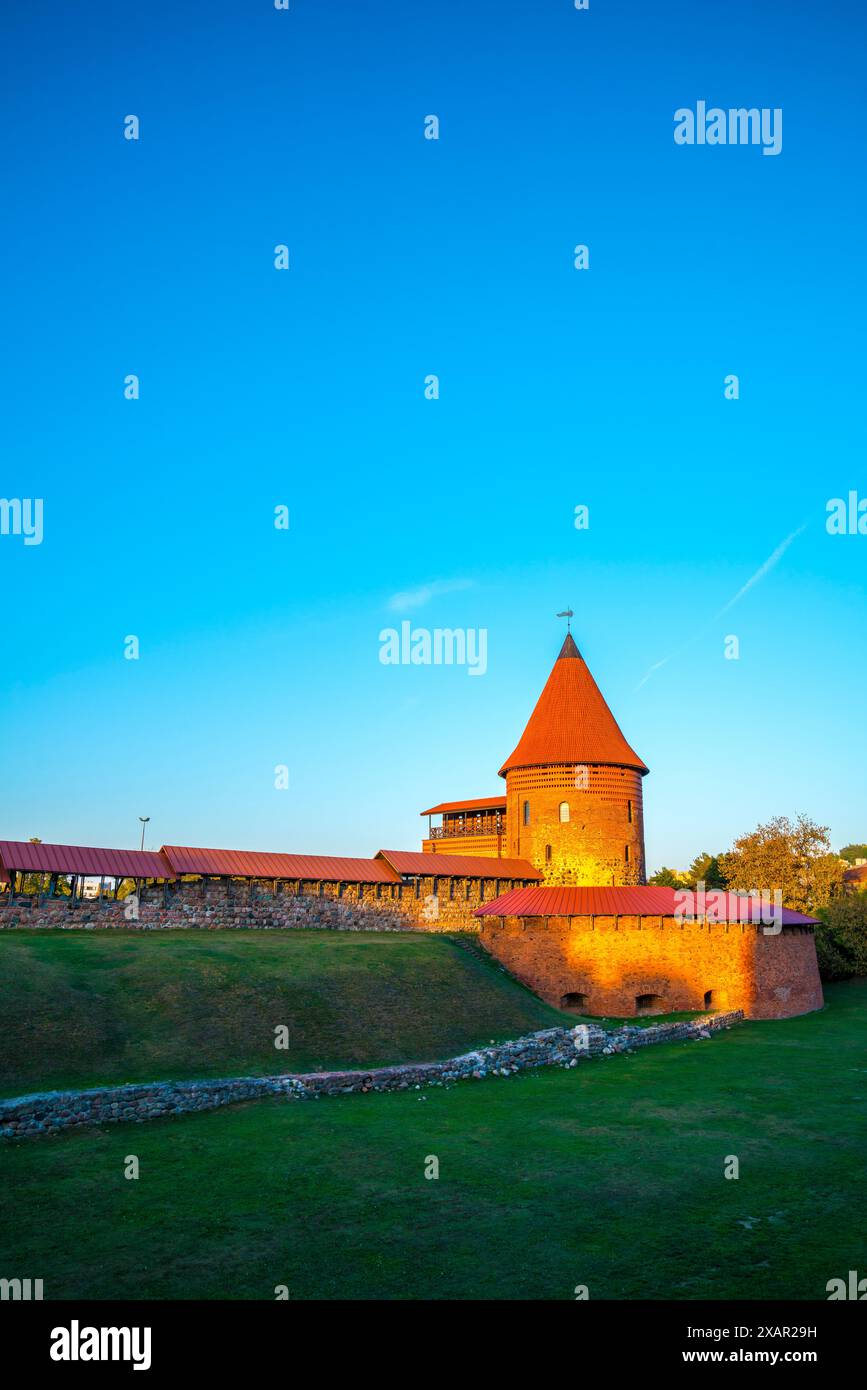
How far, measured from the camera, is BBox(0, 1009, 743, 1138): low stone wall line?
43.8ft

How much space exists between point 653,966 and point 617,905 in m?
2.26

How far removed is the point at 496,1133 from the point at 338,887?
59.1ft

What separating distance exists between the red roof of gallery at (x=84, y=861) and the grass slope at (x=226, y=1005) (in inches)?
79.2

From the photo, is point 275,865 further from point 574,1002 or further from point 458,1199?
point 458,1199

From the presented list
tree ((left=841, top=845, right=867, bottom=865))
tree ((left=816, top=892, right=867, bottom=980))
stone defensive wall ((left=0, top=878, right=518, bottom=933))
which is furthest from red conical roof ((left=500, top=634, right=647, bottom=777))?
tree ((left=841, top=845, right=867, bottom=865))

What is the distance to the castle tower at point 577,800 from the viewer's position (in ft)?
121

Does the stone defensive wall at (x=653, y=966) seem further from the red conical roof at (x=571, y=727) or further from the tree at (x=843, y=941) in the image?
the red conical roof at (x=571, y=727)

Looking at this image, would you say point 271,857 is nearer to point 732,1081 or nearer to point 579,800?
point 579,800

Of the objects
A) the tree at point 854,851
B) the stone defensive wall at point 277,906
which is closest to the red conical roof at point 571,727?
the stone defensive wall at point 277,906

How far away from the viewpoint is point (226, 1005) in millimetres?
19516

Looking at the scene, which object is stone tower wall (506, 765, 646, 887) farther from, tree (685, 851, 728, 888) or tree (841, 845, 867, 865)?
tree (841, 845, 867, 865)

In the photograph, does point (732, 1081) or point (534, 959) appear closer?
point (732, 1081)
